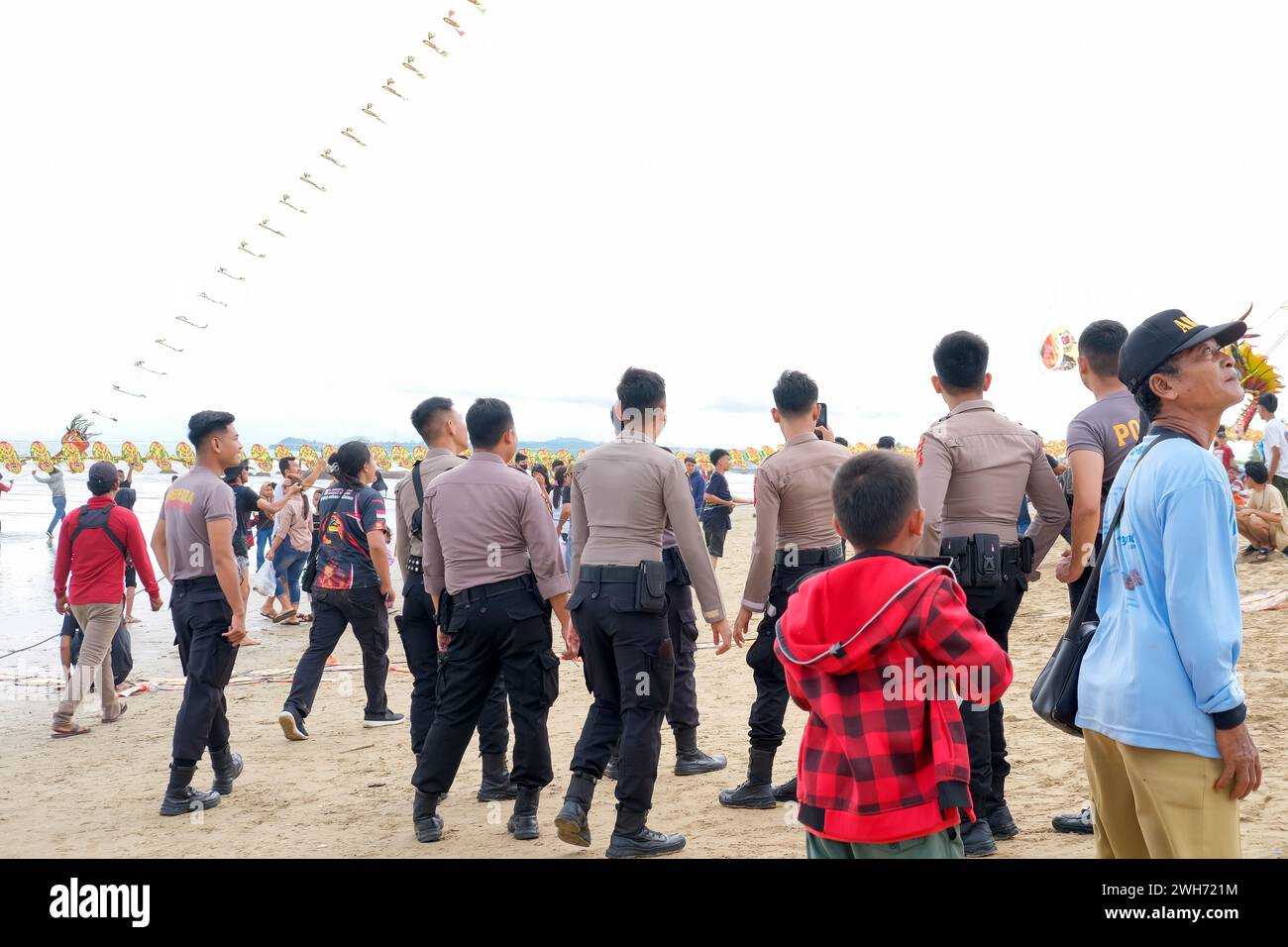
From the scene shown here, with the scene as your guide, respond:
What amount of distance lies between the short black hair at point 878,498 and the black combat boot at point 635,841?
2354mm

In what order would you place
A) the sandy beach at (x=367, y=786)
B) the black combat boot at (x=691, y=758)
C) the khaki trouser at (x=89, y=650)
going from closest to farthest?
1. the sandy beach at (x=367, y=786)
2. the black combat boot at (x=691, y=758)
3. the khaki trouser at (x=89, y=650)

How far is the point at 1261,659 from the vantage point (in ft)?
24.3

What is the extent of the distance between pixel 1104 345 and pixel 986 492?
3.14 ft

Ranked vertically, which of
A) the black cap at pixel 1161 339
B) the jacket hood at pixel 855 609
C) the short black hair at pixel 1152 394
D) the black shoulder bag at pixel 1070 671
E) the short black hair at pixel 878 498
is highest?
the black cap at pixel 1161 339

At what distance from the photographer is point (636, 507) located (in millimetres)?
4512

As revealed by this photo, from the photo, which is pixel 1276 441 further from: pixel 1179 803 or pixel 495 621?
pixel 1179 803

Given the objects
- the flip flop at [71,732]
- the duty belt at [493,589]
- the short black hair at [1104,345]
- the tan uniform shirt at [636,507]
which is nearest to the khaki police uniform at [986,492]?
the short black hair at [1104,345]

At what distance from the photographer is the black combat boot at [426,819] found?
486 centimetres

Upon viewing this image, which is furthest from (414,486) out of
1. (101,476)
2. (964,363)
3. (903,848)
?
(903,848)

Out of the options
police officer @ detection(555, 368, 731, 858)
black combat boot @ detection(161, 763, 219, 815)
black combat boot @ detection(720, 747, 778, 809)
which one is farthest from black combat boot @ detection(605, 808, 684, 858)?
black combat boot @ detection(161, 763, 219, 815)

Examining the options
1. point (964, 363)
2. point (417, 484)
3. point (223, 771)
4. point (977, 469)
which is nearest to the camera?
point (977, 469)

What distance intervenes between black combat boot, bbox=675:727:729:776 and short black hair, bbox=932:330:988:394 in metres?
2.88

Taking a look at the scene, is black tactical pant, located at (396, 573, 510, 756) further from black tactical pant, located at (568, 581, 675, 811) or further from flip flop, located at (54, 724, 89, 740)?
flip flop, located at (54, 724, 89, 740)

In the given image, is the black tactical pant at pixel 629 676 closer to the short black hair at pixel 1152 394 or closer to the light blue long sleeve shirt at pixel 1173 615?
the light blue long sleeve shirt at pixel 1173 615
